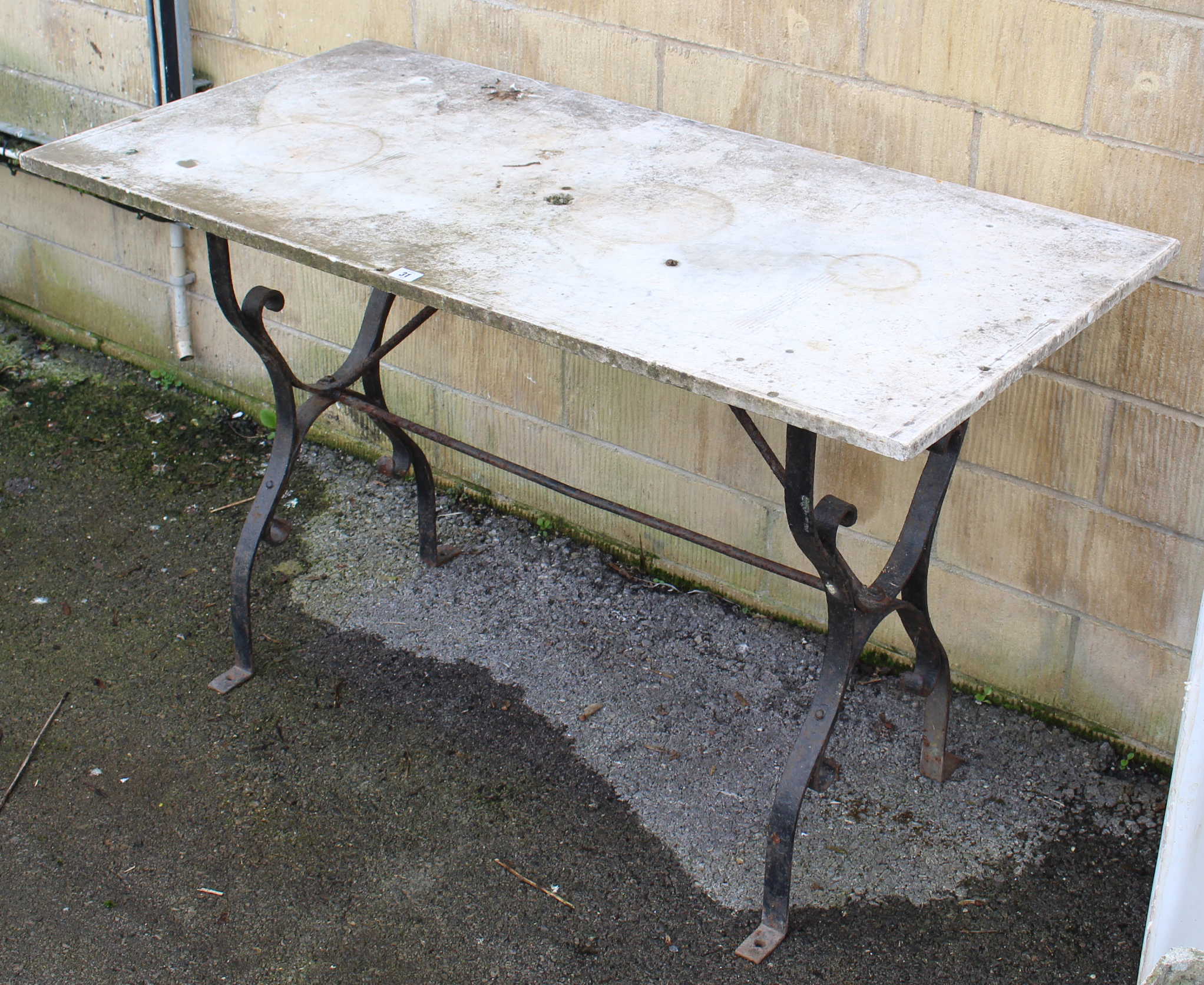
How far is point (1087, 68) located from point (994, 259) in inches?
18.6

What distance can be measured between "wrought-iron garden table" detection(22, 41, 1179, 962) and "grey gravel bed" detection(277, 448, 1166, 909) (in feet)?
0.45

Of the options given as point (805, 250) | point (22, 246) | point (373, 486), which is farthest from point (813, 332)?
point (22, 246)

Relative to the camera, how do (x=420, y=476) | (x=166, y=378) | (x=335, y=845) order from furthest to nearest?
1. (x=166, y=378)
2. (x=420, y=476)
3. (x=335, y=845)

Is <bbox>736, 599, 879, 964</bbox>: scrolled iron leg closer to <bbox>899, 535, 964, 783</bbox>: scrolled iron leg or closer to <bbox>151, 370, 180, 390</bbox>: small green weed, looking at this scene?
<bbox>899, 535, 964, 783</bbox>: scrolled iron leg

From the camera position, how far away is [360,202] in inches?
90.4

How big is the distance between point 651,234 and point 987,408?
839 mm

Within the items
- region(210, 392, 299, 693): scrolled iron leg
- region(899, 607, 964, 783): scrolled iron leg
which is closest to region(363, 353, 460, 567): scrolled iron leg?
region(210, 392, 299, 693): scrolled iron leg

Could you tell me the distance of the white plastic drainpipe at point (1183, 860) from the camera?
4.93 feet

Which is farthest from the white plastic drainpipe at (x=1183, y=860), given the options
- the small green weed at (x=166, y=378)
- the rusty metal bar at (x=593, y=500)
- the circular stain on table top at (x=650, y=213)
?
the small green weed at (x=166, y=378)

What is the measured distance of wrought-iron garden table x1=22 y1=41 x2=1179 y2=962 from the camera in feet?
5.99

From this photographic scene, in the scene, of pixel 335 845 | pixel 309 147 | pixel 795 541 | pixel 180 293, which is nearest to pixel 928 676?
pixel 795 541

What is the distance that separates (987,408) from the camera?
8.52 ft

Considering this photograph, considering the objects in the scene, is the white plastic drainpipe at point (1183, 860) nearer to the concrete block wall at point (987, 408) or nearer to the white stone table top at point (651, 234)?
the white stone table top at point (651, 234)

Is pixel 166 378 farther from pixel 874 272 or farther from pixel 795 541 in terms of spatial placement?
pixel 874 272
